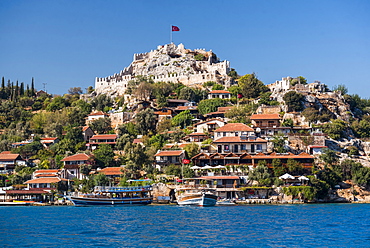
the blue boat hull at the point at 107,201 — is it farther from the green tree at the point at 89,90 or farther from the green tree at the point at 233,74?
the green tree at the point at 89,90

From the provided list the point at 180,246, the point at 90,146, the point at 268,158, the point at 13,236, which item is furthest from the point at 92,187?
the point at 180,246

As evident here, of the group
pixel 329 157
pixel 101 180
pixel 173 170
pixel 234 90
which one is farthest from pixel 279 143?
pixel 234 90

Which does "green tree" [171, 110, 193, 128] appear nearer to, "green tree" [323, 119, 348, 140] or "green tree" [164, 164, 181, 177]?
"green tree" [164, 164, 181, 177]

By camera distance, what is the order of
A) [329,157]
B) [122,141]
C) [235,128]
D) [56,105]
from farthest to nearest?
[56,105]
[122,141]
[235,128]
[329,157]

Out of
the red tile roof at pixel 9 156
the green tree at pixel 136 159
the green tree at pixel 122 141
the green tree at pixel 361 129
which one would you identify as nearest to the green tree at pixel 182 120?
the green tree at pixel 122 141

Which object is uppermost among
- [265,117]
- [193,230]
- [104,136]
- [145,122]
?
[145,122]

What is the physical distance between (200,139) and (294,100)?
61.8 ft

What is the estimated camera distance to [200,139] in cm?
8225

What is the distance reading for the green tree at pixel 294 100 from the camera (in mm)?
87688

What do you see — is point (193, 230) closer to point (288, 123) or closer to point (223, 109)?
point (288, 123)

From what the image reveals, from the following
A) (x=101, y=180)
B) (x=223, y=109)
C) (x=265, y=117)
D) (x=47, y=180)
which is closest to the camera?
(x=101, y=180)

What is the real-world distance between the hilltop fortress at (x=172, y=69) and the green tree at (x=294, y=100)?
25.2 metres

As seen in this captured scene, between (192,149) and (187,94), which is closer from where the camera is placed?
(192,149)

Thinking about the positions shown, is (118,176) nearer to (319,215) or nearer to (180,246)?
(319,215)
